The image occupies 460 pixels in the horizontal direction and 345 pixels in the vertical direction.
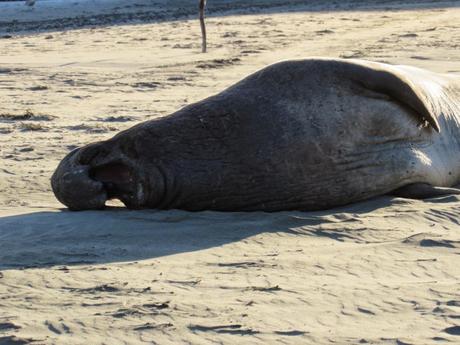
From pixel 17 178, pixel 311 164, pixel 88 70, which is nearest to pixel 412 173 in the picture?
pixel 311 164

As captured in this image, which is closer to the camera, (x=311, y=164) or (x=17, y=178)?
(x=311, y=164)

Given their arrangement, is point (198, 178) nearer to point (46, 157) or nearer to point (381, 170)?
point (381, 170)

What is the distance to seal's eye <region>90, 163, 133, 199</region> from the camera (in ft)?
23.5

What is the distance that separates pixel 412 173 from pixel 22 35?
1731 centimetres

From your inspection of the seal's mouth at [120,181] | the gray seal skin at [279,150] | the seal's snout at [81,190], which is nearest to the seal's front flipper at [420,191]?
the gray seal skin at [279,150]

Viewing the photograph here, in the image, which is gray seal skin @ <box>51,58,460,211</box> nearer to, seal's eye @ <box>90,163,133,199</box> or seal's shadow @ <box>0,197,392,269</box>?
seal's eye @ <box>90,163,133,199</box>

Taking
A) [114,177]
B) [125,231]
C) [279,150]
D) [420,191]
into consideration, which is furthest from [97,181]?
[420,191]

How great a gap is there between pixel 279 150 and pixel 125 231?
1.12 meters

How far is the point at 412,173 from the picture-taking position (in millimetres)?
7371

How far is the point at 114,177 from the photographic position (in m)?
7.20

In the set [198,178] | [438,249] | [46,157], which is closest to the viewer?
[438,249]

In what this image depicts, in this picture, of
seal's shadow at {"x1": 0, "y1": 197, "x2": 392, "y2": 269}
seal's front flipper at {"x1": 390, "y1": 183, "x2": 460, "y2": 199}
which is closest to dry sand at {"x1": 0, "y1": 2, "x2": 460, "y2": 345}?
seal's shadow at {"x1": 0, "y1": 197, "x2": 392, "y2": 269}

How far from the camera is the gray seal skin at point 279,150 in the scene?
7016 mm

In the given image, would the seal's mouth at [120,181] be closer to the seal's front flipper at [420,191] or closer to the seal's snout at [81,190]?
the seal's snout at [81,190]
